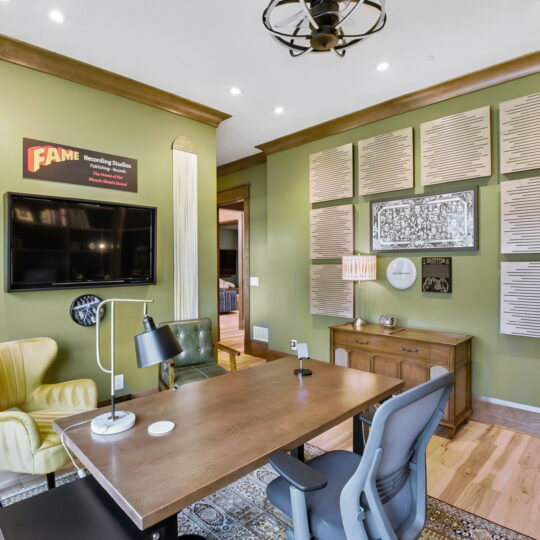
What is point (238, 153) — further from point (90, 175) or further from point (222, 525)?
point (222, 525)

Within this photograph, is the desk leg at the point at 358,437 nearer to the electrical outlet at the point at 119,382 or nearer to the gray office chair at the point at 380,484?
the gray office chair at the point at 380,484

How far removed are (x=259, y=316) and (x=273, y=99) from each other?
3107 millimetres

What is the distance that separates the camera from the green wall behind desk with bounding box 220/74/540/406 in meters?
3.08

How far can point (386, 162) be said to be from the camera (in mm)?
3803

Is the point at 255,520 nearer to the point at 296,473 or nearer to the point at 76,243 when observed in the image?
the point at 296,473

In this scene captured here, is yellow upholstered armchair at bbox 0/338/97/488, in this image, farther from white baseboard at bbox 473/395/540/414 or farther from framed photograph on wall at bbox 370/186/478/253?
white baseboard at bbox 473/395/540/414

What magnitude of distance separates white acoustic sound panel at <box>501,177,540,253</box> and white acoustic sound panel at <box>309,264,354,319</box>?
1614 mm

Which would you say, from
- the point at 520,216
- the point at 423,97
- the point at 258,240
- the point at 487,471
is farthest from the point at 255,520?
the point at 258,240

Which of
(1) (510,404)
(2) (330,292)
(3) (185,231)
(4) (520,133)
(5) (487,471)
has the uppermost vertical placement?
(4) (520,133)

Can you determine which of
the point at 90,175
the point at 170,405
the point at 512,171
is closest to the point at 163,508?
the point at 170,405

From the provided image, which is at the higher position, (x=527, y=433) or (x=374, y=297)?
(x=374, y=297)

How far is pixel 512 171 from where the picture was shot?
2990 mm

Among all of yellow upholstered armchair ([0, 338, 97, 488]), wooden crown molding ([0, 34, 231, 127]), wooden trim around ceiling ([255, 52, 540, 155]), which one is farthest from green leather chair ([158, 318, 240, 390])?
wooden trim around ceiling ([255, 52, 540, 155])

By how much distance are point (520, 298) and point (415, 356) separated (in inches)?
38.4
